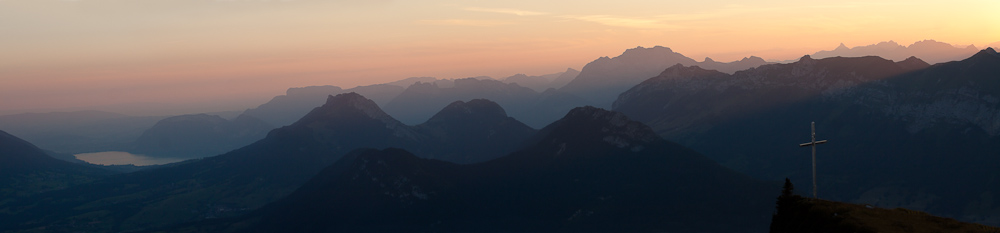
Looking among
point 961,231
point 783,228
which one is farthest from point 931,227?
point 783,228

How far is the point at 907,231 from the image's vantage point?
2657 inches

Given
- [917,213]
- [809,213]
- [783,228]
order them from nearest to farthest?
[917,213] → [809,213] → [783,228]

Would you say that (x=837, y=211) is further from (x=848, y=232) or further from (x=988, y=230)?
(x=988, y=230)

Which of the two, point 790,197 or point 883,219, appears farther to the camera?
point 790,197

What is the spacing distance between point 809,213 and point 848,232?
921 centimetres

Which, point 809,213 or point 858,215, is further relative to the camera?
point 809,213

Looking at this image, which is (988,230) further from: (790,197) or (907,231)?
(790,197)

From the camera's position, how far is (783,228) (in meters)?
86.4

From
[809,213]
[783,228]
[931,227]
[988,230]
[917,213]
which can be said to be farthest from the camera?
[783,228]

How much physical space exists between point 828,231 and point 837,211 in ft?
10.7

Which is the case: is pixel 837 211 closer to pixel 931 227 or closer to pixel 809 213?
pixel 809 213

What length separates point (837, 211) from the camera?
7719cm

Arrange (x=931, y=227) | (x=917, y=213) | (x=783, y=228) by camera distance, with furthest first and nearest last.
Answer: (x=783, y=228)
(x=917, y=213)
(x=931, y=227)

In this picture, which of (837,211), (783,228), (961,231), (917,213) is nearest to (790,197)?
(783,228)
